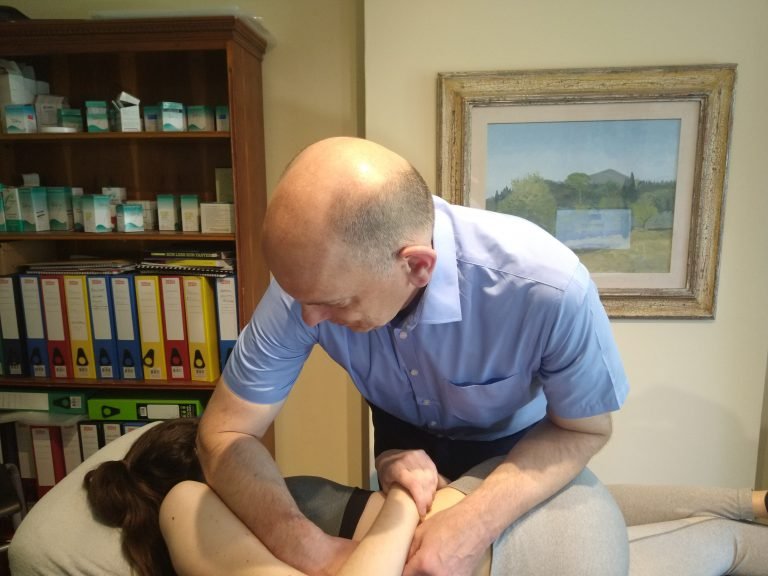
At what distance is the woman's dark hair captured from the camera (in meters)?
1.02

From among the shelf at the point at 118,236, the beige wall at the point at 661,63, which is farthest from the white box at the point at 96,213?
the beige wall at the point at 661,63

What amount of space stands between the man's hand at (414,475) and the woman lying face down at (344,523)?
20 millimetres

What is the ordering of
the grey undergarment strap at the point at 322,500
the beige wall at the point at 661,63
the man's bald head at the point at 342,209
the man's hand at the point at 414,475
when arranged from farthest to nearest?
the beige wall at the point at 661,63 < the grey undergarment strap at the point at 322,500 < the man's hand at the point at 414,475 < the man's bald head at the point at 342,209

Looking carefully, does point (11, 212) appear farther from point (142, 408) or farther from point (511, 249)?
point (511, 249)

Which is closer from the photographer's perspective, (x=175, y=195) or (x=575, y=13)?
(x=575, y=13)

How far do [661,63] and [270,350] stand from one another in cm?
154

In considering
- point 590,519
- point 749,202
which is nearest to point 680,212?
point 749,202

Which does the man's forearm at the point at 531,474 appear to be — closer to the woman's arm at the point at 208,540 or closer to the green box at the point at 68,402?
the woman's arm at the point at 208,540

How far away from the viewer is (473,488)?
3.28 feet

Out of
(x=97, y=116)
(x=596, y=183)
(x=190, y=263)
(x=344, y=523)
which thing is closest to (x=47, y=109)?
(x=97, y=116)

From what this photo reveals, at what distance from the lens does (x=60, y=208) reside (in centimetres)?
198

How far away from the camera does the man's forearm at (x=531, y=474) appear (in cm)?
90

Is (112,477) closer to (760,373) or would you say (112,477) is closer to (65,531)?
(65,531)

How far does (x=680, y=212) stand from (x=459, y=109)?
80 centimetres
